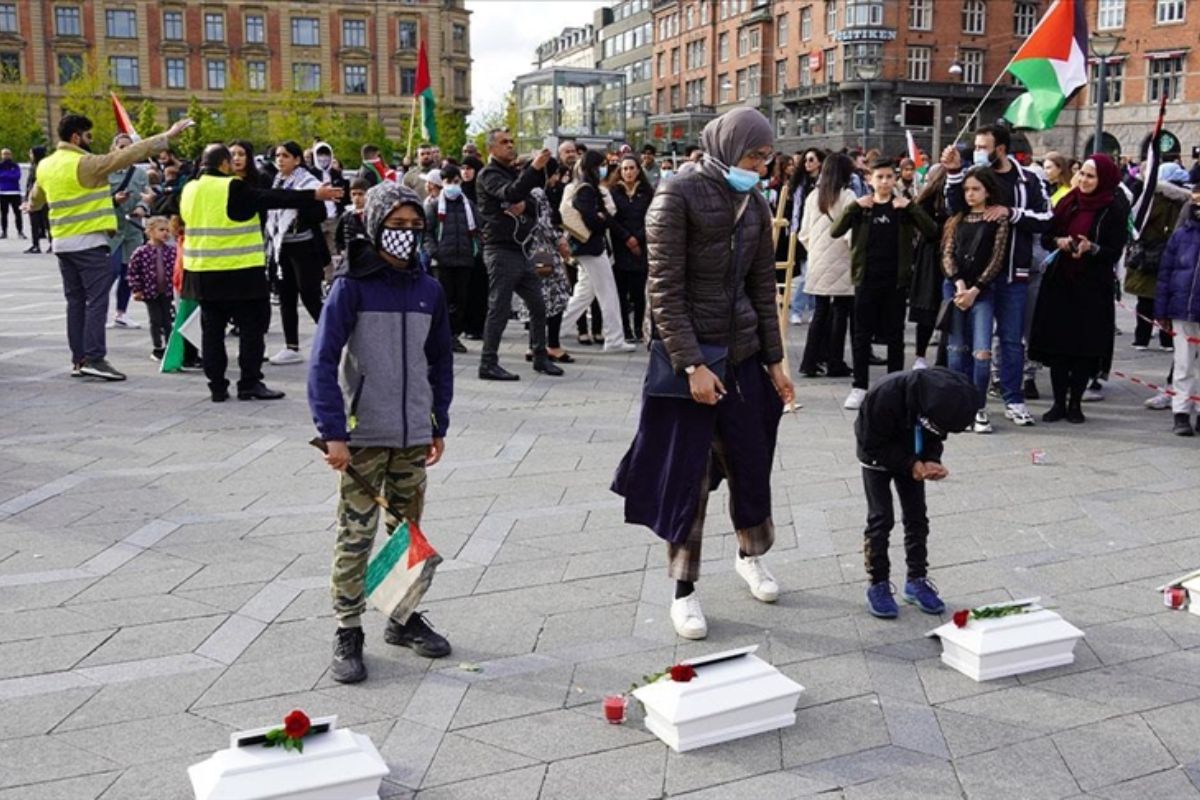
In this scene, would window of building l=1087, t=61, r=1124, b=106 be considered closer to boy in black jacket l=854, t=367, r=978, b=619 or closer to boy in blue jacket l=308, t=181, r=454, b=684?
boy in black jacket l=854, t=367, r=978, b=619

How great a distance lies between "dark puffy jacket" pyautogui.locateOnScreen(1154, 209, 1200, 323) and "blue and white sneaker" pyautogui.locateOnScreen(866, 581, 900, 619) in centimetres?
453

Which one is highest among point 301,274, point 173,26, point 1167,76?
point 173,26

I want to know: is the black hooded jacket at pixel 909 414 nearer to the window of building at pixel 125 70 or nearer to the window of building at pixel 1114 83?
the window of building at pixel 1114 83

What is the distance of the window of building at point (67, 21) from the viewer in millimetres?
85562

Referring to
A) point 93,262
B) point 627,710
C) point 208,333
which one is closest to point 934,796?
point 627,710

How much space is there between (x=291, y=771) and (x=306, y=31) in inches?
3685

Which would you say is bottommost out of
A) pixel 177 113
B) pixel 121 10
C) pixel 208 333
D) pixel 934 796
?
pixel 934 796

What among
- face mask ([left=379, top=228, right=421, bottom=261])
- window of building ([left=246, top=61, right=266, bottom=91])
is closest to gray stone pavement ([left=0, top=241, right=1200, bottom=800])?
face mask ([left=379, top=228, right=421, bottom=261])

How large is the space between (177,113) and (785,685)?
92131 millimetres

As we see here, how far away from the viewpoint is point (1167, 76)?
5641 cm

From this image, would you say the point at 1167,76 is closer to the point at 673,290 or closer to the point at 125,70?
the point at 673,290

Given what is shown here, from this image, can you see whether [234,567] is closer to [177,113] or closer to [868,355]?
[868,355]

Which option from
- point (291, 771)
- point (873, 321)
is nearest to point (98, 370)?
point (873, 321)

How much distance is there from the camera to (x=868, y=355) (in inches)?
372
